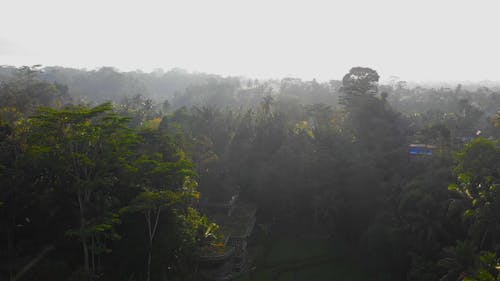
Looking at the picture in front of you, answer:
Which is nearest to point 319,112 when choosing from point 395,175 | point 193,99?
point 395,175

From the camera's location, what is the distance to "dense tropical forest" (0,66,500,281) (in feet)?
50.2

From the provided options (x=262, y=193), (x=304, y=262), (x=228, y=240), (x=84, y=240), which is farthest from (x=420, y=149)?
(x=84, y=240)

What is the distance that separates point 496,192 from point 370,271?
804 cm

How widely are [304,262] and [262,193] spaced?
661 centimetres

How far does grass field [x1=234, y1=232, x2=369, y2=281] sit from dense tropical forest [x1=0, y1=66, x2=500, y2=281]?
4.2 inches

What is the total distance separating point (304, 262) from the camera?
21.8 metres

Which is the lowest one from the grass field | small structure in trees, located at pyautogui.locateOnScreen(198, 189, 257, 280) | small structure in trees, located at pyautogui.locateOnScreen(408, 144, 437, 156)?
the grass field

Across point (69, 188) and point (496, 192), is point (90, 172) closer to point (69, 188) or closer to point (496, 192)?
point (69, 188)

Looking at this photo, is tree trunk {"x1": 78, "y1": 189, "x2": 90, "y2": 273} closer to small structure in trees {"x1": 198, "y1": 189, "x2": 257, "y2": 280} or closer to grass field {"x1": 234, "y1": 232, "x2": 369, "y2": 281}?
small structure in trees {"x1": 198, "y1": 189, "x2": 257, "y2": 280}

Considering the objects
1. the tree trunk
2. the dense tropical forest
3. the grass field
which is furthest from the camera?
the grass field

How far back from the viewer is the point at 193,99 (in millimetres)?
63219

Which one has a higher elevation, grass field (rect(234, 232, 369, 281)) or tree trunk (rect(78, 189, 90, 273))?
tree trunk (rect(78, 189, 90, 273))

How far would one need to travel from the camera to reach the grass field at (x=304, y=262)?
66.9 ft

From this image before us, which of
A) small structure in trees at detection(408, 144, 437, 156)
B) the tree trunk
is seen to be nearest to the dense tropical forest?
the tree trunk
